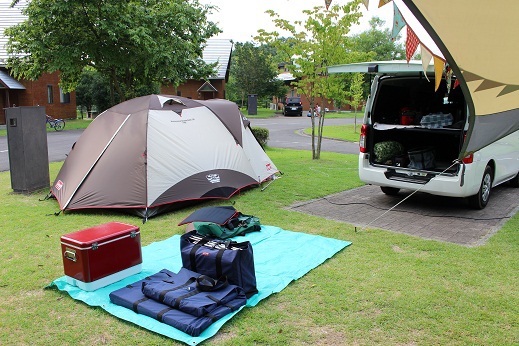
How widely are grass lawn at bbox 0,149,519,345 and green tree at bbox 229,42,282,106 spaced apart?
98.0ft

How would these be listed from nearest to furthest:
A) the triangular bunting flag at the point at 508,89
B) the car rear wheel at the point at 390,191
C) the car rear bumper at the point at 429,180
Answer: the triangular bunting flag at the point at 508,89 < the car rear bumper at the point at 429,180 < the car rear wheel at the point at 390,191

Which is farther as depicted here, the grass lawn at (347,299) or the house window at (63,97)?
the house window at (63,97)

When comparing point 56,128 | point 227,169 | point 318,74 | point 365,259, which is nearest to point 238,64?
point 56,128

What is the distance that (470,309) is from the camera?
3568 mm

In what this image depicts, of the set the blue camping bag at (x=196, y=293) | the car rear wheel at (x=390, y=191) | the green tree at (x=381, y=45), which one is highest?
the green tree at (x=381, y=45)

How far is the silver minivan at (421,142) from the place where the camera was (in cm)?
595

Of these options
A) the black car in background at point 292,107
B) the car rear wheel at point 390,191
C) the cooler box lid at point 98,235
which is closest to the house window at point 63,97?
the black car in background at point 292,107

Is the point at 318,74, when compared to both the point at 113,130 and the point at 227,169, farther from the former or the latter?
the point at 113,130

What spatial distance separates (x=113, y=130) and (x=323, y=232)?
3.65 m

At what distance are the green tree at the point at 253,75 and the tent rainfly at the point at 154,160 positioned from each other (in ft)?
90.0

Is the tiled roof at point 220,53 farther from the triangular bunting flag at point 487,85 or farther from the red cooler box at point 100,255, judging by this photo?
the triangular bunting flag at point 487,85

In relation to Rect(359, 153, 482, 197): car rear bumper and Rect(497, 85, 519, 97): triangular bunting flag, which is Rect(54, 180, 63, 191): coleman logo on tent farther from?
Rect(497, 85, 519, 97): triangular bunting flag

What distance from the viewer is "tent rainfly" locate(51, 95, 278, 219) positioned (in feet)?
21.0

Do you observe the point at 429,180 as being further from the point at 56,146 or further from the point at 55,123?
the point at 55,123
